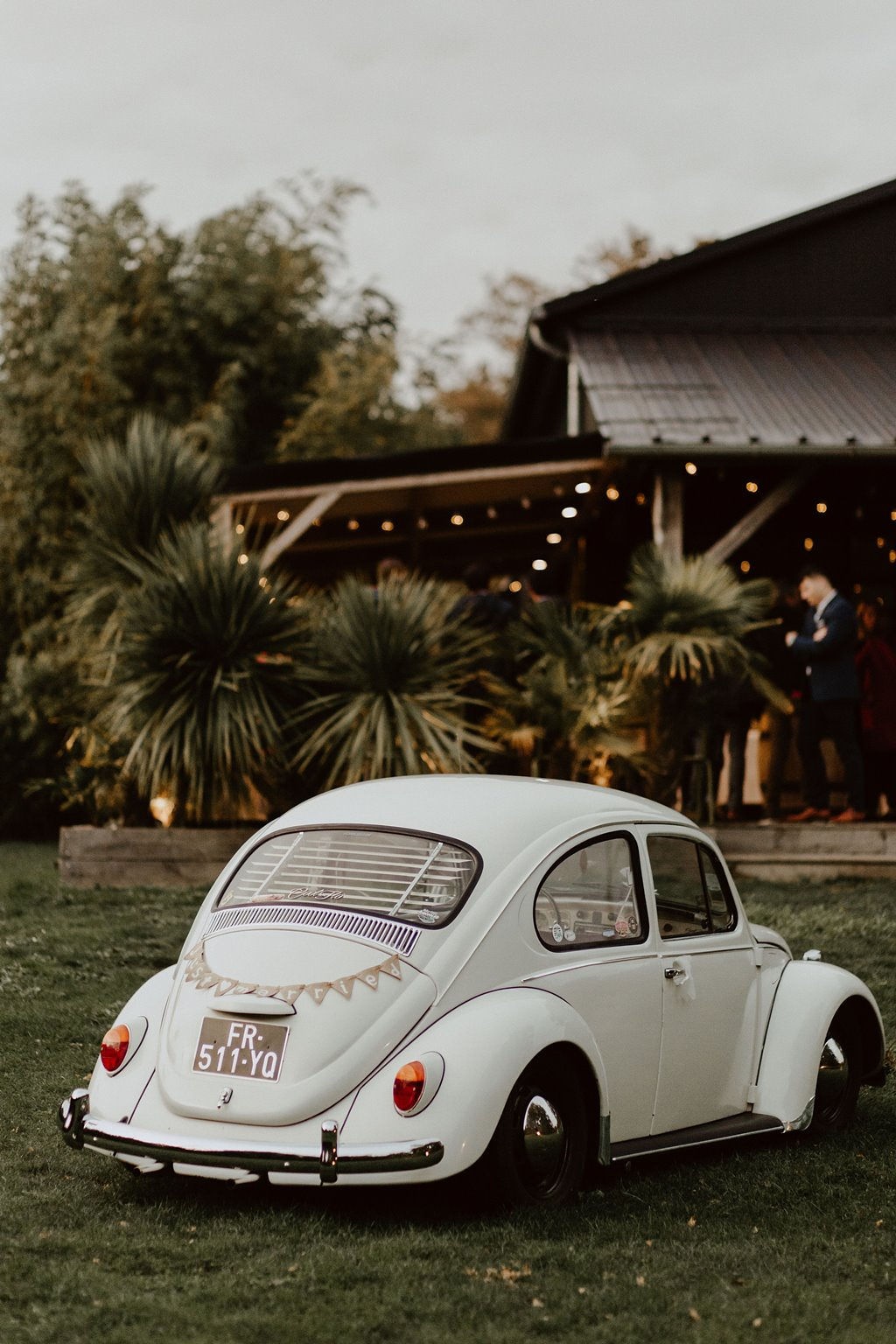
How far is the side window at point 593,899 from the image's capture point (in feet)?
17.4

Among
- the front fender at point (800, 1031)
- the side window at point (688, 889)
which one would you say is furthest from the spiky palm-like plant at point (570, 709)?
the side window at point (688, 889)

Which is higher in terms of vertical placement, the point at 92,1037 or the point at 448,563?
the point at 448,563

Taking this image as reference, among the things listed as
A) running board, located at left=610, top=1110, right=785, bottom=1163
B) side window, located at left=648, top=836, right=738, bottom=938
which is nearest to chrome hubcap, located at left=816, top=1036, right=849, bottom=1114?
running board, located at left=610, top=1110, right=785, bottom=1163

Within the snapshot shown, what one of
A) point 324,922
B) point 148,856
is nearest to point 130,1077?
point 324,922

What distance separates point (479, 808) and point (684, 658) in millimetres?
6200

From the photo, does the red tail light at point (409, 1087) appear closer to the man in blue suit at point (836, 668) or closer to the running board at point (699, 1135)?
the running board at point (699, 1135)

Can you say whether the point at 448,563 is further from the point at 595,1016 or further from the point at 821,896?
the point at 595,1016

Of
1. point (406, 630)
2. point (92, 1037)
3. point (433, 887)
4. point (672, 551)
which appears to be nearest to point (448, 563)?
point (672, 551)

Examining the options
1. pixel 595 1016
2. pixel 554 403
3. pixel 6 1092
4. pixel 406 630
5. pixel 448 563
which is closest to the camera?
pixel 595 1016

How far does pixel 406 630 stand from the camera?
11.6 meters

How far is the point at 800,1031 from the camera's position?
19.6 ft

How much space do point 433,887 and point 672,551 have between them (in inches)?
330

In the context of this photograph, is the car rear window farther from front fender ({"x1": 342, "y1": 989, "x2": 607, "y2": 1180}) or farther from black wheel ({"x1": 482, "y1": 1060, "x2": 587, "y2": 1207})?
black wheel ({"x1": 482, "y1": 1060, "x2": 587, "y2": 1207})

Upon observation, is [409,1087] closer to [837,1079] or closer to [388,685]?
[837,1079]
